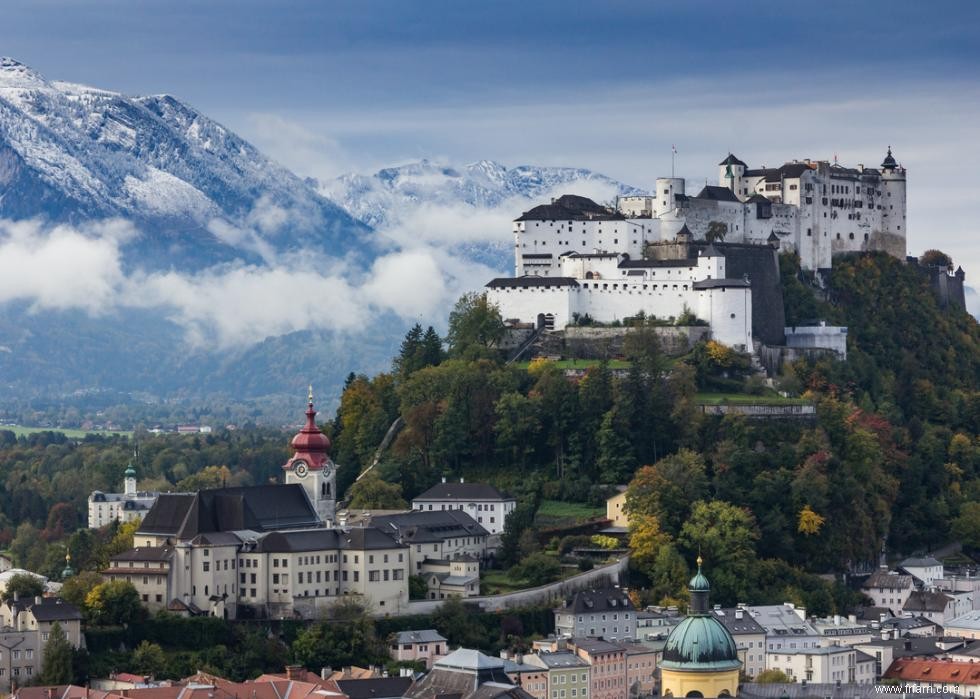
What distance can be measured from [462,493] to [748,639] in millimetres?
15918

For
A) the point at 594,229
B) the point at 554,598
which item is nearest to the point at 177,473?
the point at 594,229

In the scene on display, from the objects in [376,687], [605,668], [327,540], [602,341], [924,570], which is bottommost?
[605,668]

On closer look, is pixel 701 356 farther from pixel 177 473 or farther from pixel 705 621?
pixel 177 473

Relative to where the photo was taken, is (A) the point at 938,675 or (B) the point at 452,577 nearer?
(A) the point at 938,675

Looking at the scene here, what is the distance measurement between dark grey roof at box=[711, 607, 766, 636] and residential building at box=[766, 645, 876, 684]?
1.27 meters

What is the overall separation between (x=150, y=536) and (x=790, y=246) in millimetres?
48755

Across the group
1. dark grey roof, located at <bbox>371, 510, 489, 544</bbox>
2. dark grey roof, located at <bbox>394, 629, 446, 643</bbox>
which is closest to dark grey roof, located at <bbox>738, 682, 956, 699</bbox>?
dark grey roof, located at <bbox>394, 629, 446, 643</bbox>

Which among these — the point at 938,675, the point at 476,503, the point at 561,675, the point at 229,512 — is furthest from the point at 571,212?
the point at 561,675

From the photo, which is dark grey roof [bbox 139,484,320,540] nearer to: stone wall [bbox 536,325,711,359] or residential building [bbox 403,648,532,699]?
residential building [bbox 403,648,532,699]

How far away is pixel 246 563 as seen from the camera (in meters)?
94.9

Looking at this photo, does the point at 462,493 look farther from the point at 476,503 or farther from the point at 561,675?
the point at 561,675

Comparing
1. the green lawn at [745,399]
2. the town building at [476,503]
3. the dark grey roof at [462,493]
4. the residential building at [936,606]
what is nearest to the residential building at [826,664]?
the residential building at [936,606]

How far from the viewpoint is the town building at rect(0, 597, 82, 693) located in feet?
289

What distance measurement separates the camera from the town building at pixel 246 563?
9394 cm
